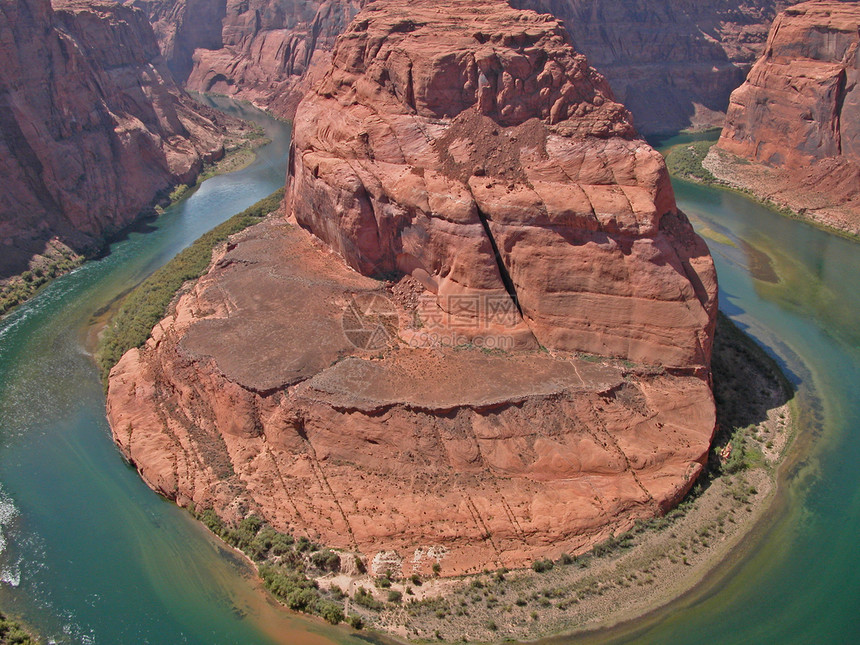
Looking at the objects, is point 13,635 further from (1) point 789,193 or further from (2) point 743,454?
(1) point 789,193

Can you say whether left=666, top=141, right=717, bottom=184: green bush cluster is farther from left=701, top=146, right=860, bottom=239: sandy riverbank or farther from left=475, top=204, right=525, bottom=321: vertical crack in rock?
left=475, top=204, right=525, bottom=321: vertical crack in rock

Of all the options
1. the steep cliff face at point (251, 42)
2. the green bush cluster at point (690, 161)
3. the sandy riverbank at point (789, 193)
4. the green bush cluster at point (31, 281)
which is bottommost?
the green bush cluster at point (690, 161)

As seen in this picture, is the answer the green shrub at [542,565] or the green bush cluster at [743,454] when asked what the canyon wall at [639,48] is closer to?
the green bush cluster at [743,454]

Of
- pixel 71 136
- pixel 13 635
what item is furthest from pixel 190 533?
pixel 71 136

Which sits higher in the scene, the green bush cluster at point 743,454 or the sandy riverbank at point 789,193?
the green bush cluster at point 743,454

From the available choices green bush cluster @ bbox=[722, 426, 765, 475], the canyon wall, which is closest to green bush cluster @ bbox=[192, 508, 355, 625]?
green bush cluster @ bbox=[722, 426, 765, 475]

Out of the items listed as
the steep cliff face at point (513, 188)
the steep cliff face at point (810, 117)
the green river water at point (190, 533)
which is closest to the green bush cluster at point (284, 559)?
the green river water at point (190, 533)
